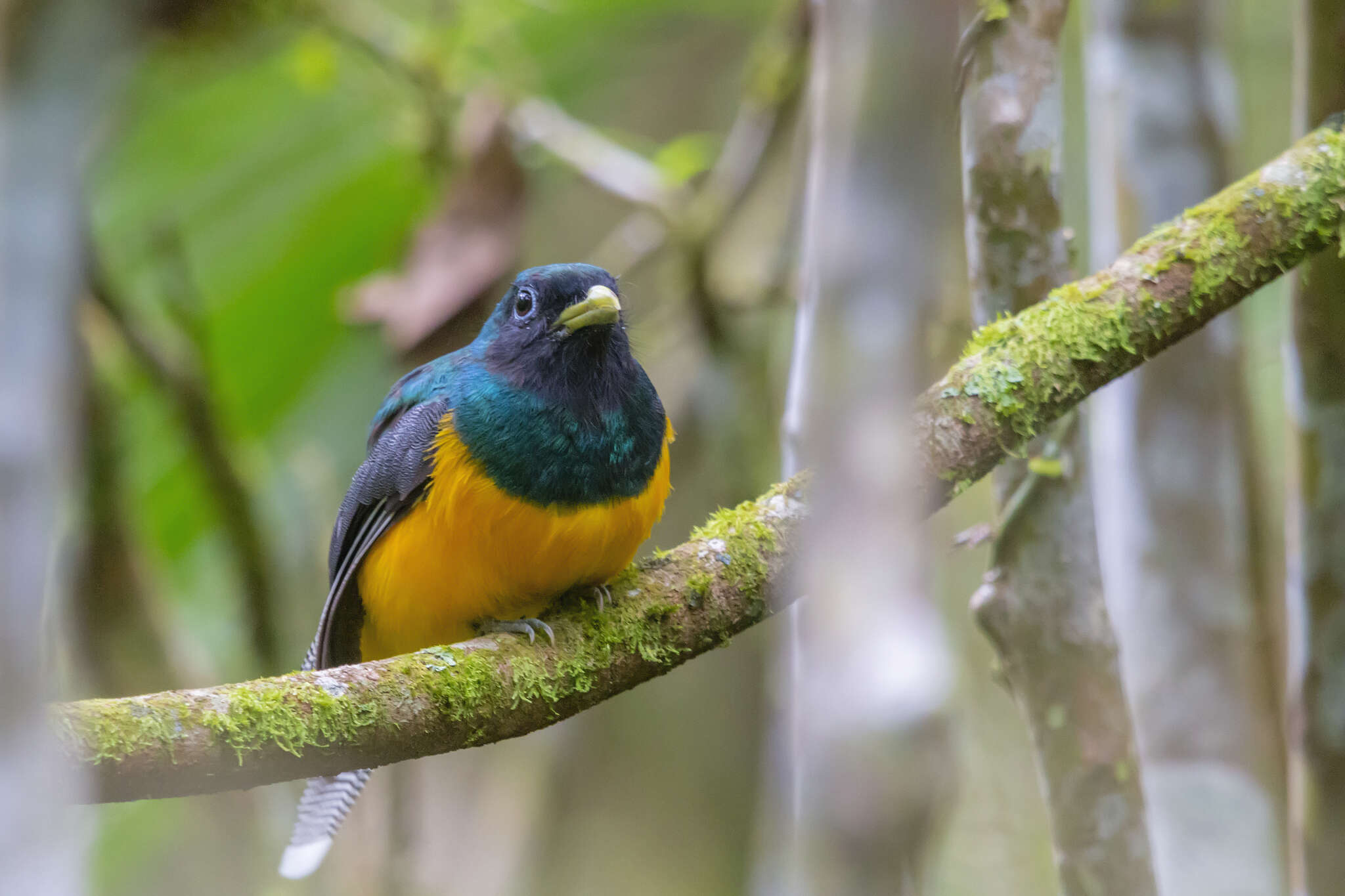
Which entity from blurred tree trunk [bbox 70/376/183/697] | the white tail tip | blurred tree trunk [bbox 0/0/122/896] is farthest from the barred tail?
blurred tree trunk [bbox 0/0/122/896]

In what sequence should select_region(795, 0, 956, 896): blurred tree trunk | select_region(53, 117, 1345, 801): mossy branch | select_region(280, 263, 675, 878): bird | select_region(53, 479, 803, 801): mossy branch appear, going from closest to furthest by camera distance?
select_region(795, 0, 956, 896): blurred tree trunk → select_region(53, 479, 803, 801): mossy branch → select_region(53, 117, 1345, 801): mossy branch → select_region(280, 263, 675, 878): bird

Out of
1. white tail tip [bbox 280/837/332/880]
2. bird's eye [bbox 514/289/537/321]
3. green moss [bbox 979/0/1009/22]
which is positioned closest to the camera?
green moss [bbox 979/0/1009/22]

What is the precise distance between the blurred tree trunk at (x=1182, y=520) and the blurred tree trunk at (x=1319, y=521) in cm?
23

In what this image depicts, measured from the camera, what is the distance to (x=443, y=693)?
2732mm

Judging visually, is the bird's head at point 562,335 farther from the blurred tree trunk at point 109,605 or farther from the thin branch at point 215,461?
the blurred tree trunk at point 109,605

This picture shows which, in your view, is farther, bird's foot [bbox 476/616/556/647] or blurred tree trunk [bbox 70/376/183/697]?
blurred tree trunk [bbox 70/376/183/697]

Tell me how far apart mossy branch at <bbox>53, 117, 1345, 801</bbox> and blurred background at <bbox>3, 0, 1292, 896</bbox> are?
51.3 inches

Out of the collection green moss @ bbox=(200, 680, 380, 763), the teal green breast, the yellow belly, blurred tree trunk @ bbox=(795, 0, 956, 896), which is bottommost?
blurred tree trunk @ bbox=(795, 0, 956, 896)

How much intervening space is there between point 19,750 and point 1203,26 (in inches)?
175

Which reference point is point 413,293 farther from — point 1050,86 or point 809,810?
point 809,810

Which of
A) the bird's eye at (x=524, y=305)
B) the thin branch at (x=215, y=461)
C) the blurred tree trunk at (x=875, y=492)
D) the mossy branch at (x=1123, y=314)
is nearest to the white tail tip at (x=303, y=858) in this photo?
the thin branch at (x=215, y=461)

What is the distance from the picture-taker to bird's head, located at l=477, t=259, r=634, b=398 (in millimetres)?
3656

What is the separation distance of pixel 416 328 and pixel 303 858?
209 cm

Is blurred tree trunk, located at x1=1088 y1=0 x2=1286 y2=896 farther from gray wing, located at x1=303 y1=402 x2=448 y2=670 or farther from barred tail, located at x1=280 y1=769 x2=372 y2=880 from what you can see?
barred tail, located at x1=280 y1=769 x2=372 y2=880
